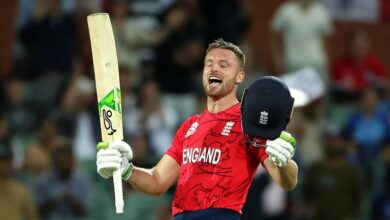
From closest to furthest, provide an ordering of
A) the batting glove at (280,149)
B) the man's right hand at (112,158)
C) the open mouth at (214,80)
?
the batting glove at (280,149), the man's right hand at (112,158), the open mouth at (214,80)

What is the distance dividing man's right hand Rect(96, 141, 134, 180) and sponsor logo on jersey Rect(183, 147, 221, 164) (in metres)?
0.39

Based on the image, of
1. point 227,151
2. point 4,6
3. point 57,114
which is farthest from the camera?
point 4,6

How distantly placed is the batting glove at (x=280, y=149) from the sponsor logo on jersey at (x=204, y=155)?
1.59ft

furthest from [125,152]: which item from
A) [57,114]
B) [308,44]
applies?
[308,44]

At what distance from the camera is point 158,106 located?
1405 cm

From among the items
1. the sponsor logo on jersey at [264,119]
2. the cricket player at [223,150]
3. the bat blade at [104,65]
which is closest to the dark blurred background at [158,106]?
the bat blade at [104,65]

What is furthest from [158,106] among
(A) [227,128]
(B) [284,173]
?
(B) [284,173]

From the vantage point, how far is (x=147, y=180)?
26.4ft

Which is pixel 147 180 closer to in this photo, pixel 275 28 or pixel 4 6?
pixel 275 28

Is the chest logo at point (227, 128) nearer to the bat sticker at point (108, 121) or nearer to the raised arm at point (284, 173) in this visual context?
the raised arm at point (284, 173)

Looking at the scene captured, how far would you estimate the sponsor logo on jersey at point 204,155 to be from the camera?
25.4 feet

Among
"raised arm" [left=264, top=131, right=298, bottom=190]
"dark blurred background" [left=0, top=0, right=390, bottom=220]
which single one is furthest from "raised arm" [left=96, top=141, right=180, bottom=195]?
"dark blurred background" [left=0, top=0, right=390, bottom=220]

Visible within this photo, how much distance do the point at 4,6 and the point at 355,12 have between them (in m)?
4.90

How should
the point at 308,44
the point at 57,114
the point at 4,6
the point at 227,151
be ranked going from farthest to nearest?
the point at 4,6 < the point at 308,44 < the point at 57,114 < the point at 227,151
